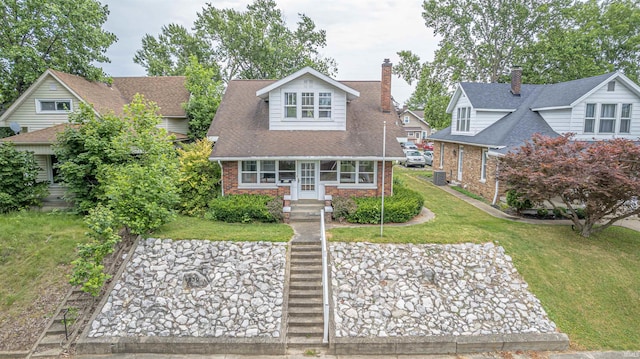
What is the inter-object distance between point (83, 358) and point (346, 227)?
331 inches

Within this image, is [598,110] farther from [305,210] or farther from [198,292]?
[198,292]

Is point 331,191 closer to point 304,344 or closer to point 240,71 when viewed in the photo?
point 304,344

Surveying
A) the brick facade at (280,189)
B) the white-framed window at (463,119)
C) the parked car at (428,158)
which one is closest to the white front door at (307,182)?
the brick facade at (280,189)

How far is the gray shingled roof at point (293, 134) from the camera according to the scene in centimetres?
1457

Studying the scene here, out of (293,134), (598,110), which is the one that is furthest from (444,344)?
(598,110)

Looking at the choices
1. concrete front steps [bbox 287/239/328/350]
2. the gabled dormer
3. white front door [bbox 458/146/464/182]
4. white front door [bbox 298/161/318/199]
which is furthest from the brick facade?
white front door [bbox 458/146/464/182]

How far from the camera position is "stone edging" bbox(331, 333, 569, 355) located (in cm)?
837

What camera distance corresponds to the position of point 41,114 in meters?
18.5

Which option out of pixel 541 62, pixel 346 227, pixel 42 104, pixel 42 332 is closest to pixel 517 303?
pixel 346 227

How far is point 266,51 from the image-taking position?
32.3 m

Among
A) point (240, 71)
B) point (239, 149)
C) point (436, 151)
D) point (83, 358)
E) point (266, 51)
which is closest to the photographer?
point (83, 358)

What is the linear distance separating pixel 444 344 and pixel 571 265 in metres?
5.64

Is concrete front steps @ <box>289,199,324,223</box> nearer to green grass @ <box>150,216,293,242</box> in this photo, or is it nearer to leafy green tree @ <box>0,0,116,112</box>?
green grass @ <box>150,216,293,242</box>

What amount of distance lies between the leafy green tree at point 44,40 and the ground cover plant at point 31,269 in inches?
392
